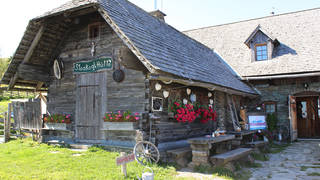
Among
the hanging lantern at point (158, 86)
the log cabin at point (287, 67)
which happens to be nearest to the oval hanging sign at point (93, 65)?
the hanging lantern at point (158, 86)

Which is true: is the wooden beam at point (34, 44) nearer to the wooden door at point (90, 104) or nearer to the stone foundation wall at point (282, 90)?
the wooden door at point (90, 104)

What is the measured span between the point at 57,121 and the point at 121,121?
2.96 meters

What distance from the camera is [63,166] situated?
6.55 m

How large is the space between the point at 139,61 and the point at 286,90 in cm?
962

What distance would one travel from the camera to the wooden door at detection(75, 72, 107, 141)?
9.27 metres

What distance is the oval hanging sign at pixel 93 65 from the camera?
930 centimetres

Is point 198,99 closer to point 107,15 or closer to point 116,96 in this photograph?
point 116,96

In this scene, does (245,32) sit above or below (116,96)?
above

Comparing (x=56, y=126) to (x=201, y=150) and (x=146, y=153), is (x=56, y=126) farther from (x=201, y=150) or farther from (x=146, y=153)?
(x=201, y=150)

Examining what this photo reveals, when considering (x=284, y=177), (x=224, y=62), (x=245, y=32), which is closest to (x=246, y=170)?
(x=284, y=177)

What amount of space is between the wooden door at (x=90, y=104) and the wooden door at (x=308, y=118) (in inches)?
455

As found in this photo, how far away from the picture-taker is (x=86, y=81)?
31.8ft

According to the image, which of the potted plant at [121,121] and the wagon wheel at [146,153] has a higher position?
the potted plant at [121,121]

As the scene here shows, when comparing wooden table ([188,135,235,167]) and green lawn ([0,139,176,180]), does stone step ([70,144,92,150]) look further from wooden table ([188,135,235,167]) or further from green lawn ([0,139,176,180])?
wooden table ([188,135,235,167])
